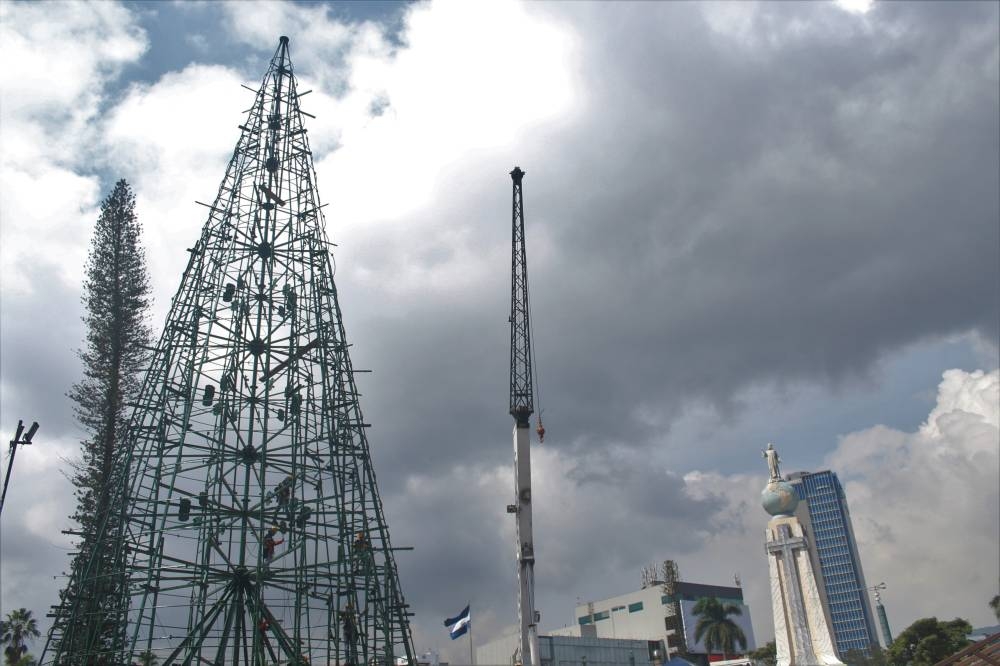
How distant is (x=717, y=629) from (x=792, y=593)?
1563 inches

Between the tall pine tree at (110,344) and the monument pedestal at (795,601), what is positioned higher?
the tall pine tree at (110,344)

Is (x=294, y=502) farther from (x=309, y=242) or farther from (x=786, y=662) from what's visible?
(x=786, y=662)

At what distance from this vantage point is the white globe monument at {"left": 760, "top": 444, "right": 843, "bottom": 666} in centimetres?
4547

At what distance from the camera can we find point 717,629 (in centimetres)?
8319

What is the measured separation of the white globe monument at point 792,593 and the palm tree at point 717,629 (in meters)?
38.0

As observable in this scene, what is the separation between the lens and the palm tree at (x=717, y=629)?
272 feet

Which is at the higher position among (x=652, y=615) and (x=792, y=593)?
(x=652, y=615)

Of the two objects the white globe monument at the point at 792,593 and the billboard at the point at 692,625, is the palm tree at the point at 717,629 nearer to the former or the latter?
the billboard at the point at 692,625

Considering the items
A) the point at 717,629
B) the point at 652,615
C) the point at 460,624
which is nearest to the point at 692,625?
the point at 652,615

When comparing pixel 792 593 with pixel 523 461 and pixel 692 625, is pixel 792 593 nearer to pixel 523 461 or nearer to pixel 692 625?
pixel 523 461

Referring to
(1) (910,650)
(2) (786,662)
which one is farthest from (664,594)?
(2) (786,662)

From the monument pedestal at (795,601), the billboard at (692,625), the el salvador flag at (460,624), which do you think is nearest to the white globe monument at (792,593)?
the monument pedestal at (795,601)

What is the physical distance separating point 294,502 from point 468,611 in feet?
→ 79.6

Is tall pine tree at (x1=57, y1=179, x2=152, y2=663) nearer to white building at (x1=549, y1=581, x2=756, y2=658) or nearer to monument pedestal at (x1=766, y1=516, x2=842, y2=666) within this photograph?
monument pedestal at (x1=766, y1=516, x2=842, y2=666)
